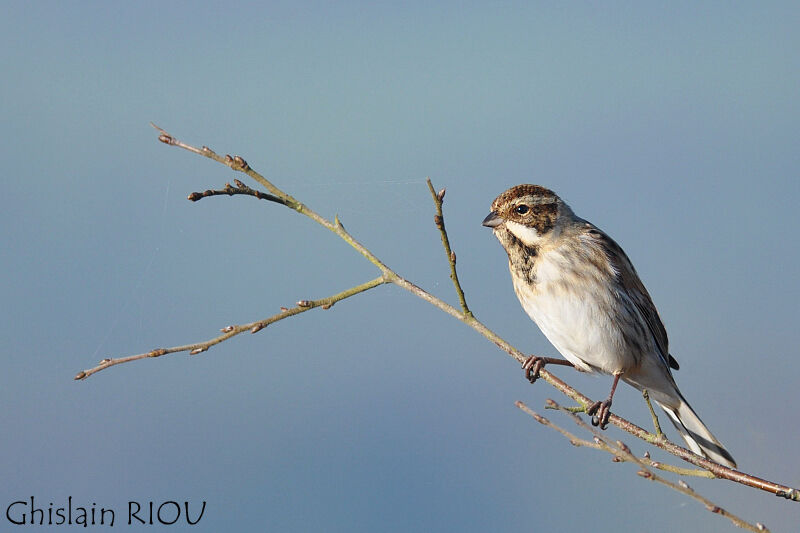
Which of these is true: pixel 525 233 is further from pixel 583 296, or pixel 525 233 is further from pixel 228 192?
pixel 228 192

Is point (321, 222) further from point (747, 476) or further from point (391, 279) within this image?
point (747, 476)

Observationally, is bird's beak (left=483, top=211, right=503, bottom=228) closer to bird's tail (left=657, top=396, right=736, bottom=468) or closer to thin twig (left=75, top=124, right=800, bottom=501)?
thin twig (left=75, top=124, right=800, bottom=501)

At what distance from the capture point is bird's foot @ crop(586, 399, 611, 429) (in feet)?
12.5

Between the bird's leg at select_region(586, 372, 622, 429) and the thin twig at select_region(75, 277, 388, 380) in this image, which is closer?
the thin twig at select_region(75, 277, 388, 380)

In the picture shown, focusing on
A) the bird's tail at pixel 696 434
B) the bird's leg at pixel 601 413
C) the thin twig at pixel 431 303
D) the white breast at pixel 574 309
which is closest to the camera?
the thin twig at pixel 431 303

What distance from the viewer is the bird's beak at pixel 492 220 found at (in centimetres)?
445

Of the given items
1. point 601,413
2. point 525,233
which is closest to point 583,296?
point 525,233

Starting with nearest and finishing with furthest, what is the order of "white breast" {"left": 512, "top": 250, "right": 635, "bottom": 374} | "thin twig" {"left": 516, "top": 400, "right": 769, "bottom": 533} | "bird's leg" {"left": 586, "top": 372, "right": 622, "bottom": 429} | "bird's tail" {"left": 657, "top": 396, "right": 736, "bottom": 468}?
"thin twig" {"left": 516, "top": 400, "right": 769, "bottom": 533}, "bird's leg" {"left": 586, "top": 372, "right": 622, "bottom": 429}, "white breast" {"left": 512, "top": 250, "right": 635, "bottom": 374}, "bird's tail" {"left": 657, "top": 396, "right": 736, "bottom": 468}

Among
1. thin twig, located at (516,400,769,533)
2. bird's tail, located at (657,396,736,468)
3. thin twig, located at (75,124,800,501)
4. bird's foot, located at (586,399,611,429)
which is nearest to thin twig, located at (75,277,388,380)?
thin twig, located at (75,124,800,501)

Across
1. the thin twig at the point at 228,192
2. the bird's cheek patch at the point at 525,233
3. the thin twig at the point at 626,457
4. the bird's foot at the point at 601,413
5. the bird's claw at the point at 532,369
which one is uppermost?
the bird's cheek patch at the point at 525,233

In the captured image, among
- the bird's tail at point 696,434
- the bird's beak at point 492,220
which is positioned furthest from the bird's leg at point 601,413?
the bird's beak at point 492,220

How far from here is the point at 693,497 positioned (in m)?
2.25

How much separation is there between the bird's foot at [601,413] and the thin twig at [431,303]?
0.61 ft

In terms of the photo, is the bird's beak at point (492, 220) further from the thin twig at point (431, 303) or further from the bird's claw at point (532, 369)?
the thin twig at point (431, 303)
